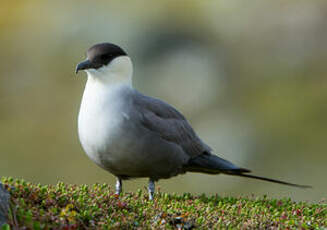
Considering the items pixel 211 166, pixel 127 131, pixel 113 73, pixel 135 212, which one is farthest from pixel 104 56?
pixel 135 212

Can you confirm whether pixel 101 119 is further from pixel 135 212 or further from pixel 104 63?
pixel 135 212

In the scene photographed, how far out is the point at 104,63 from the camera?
22.7 feet

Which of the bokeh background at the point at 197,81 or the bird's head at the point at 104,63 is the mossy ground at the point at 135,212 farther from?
the bokeh background at the point at 197,81

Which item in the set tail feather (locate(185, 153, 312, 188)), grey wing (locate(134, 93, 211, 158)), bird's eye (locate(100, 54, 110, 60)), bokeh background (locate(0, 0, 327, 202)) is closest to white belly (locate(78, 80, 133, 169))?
grey wing (locate(134, 93, 211, 158))

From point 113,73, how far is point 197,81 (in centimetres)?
834

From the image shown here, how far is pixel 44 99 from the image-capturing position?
1614 centimetres

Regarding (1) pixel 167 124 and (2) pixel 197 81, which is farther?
(2) pixel 197 81

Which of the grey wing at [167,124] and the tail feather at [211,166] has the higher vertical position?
the grey wing at [167,124]

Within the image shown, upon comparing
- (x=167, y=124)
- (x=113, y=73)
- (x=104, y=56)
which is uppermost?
(x=104, y=56)

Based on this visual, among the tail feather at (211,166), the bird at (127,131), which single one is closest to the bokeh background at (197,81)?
the tail feather at (211,166)

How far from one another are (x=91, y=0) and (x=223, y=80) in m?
4.83

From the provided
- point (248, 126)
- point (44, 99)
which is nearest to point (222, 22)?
point (248, 126)

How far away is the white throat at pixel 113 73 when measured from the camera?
6.89 m

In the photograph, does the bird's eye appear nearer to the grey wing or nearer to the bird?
the bird
